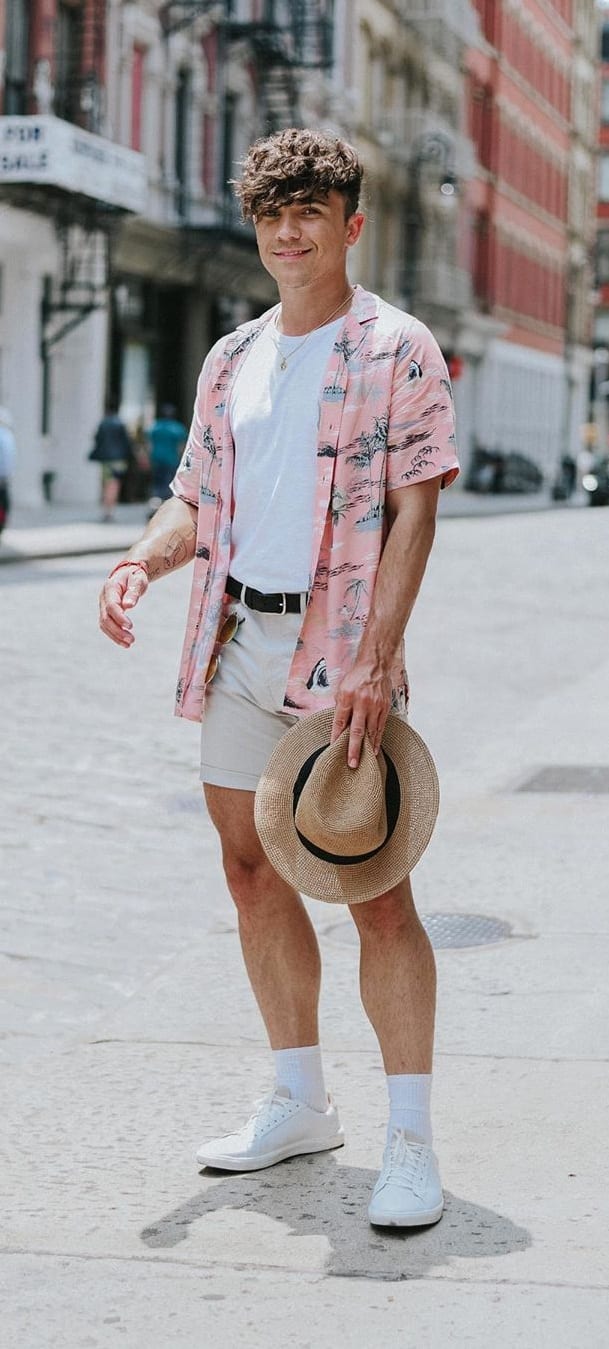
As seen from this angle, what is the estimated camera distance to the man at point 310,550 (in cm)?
371

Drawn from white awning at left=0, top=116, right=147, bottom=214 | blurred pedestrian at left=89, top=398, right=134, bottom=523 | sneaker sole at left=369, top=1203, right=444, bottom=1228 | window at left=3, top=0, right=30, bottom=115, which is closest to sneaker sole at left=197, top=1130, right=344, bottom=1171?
sneaker sole at left=369, top=1203, right=444, bottom=1228

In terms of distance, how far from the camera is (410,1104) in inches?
151

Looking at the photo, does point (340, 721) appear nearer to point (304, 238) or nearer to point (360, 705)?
point (360, 705)

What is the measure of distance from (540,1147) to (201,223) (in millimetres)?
32594

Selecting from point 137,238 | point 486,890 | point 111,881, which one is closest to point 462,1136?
point 486,890

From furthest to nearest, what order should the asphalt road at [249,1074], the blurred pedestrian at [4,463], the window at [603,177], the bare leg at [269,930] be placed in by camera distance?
the window at [603,177] → the blurred pedestrian at [4,463] → the bare leg at [269,930] → the asphalt road at [249,1074]

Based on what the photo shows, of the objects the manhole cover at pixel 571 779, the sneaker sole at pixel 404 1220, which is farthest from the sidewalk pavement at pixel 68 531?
the sneaker sole at pixel 404 1220

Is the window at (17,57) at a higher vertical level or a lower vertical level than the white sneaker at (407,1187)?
higher

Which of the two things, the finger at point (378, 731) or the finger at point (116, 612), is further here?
the finger at point (116, 612)

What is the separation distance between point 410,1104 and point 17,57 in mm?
27658

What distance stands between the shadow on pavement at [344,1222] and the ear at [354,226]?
68.8 inches

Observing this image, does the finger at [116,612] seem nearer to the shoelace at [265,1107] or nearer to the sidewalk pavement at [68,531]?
the shoelace at [265,1107]

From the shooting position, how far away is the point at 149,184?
3416 cm

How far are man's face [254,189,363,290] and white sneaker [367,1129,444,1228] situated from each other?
156cm
